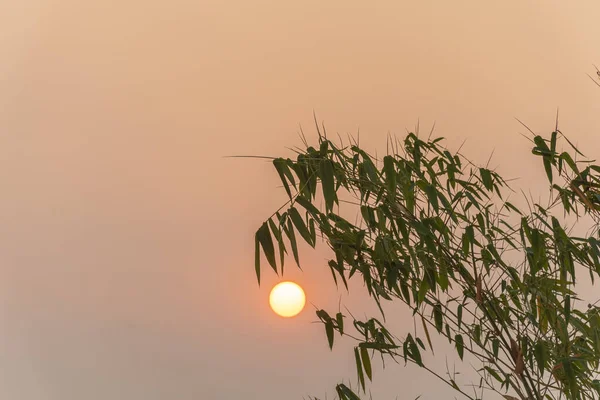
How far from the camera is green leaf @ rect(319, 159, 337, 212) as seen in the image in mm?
1397

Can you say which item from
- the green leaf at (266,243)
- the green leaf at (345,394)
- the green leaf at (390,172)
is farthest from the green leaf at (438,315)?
the green leaf at (266,243)

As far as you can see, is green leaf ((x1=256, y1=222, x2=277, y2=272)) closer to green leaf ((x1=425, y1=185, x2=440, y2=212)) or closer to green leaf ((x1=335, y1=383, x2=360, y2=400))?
green leaf ((x1=425, y1=185, x2=440, y2=212))

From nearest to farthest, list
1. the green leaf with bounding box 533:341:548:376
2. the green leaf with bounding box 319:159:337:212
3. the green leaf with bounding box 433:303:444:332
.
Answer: the green leaf with bounding box 319:159:337:212, the green leaf with bounding box 533:341:548:376, the green leaf with bounding box 433:303:444:332

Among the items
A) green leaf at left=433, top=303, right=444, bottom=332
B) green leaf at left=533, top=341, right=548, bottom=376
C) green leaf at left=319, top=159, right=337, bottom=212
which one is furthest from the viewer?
green leaf at left=433, top=303, right=444, bottom=332

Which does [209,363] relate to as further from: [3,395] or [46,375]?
[3,395]

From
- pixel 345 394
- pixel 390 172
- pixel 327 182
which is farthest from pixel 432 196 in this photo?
pixel 345 394

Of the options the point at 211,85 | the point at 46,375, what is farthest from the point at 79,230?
the point at 211,85

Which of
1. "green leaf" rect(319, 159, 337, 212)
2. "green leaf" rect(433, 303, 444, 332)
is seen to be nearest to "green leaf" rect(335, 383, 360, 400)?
"green leaf" rect(433, 303, 444, 332)

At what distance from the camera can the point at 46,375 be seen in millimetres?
3654

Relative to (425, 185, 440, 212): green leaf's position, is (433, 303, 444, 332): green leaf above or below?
below

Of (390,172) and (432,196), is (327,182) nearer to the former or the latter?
(390,172)

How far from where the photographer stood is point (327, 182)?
4.64ft

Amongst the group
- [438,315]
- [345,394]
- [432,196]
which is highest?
[432,196]

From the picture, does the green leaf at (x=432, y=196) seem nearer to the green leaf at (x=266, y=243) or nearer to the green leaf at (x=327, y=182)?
the green leaf at (x=327, y=182)
